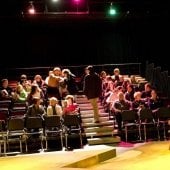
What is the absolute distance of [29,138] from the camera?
11.2 m

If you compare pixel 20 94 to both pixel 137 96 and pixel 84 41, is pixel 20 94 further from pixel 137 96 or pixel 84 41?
pixel 84 41

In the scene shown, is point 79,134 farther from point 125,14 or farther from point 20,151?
point 125,14

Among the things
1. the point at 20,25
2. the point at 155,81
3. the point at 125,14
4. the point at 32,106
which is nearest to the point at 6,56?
the point at 20,25

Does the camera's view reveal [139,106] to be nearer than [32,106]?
No

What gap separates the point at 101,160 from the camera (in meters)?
9.10

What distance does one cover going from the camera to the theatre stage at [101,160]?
26.4 ft

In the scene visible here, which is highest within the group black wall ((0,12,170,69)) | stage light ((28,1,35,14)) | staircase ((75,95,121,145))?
stage light ((28,1,35,14))

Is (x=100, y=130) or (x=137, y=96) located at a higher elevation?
(x=137, y=96)

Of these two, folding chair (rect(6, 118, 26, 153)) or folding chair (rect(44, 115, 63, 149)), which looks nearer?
folding chair (rect(6, 118, 26, 153))

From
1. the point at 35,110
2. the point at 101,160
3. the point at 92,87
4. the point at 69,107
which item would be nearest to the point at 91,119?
the point at 92,87

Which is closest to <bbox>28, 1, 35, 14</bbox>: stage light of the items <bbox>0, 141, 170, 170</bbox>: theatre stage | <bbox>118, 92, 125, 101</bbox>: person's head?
<bbox>118, 92, 125, 101</bbox>: person's head

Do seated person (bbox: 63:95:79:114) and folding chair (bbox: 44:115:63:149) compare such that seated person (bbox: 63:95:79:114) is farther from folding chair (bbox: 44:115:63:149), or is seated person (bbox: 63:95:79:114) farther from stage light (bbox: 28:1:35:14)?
stage light (bbox: 28:1:35:14)

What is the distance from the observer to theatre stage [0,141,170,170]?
26.4ft

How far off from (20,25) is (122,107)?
8918 millimetres
